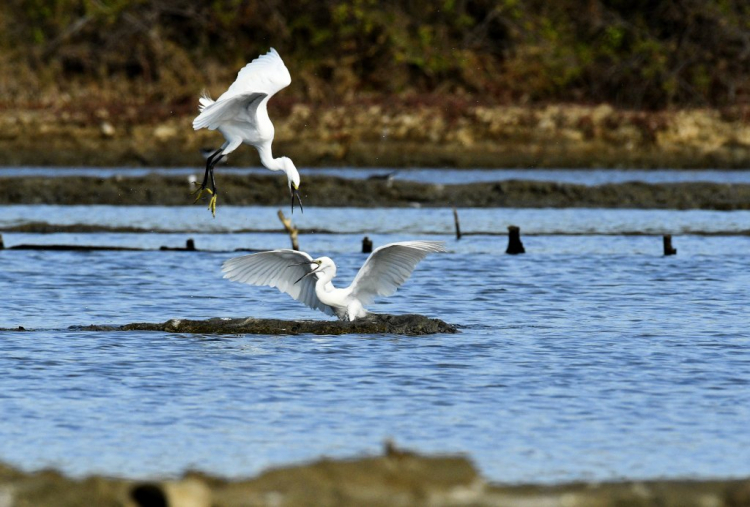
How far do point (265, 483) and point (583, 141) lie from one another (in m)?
31.8

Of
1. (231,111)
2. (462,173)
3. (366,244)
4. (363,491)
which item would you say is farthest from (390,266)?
(462,173)

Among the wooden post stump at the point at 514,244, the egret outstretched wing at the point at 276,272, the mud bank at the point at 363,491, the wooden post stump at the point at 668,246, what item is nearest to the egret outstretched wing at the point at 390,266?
the egret outstretched wing at the point at 276,272

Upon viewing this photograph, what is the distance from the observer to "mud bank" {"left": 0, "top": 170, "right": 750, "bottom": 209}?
28.7 meters

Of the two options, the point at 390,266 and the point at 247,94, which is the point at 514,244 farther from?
the point at 247,94

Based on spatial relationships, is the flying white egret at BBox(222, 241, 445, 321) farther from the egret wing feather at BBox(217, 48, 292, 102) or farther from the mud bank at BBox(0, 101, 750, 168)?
the mud bank at BBox(0, 101, 750, 168)

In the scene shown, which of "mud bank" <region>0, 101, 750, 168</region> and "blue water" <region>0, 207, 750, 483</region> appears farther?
"mud bank" <region>0, 101, 750, 168</region>

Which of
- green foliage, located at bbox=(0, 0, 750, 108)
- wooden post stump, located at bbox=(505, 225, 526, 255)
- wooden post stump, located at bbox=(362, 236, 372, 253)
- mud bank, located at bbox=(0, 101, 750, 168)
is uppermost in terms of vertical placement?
green foliage, located at bbox=(0, 0, 750, 108)

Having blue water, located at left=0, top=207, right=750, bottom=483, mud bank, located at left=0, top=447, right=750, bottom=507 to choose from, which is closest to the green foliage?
blue water, located at left=0, top=207, right=750, bottom=483

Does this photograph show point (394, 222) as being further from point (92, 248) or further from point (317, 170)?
point (317, 170)

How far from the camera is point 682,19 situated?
42438mm

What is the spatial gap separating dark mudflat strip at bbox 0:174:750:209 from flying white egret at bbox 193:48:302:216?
1599 cm

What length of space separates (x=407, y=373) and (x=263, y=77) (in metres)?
3.20

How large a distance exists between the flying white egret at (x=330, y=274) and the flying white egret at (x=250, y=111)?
22.5 inches

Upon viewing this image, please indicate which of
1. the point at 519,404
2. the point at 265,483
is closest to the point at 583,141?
the point at 519,404
